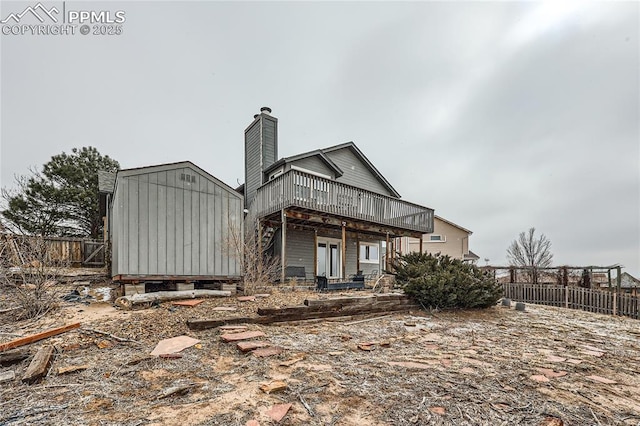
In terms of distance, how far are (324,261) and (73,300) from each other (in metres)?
9.37

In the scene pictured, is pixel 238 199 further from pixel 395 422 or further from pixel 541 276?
pixel 541 276

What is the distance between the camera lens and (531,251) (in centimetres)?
2514

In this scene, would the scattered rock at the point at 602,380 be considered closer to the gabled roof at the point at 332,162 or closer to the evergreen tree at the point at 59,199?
the gabled roof at the point at 332,162

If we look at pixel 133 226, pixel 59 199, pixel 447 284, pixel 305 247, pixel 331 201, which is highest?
pixel 59 199

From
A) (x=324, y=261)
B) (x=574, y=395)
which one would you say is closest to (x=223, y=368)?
(x=574, y=395)

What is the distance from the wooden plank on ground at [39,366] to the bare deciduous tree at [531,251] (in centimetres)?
2797

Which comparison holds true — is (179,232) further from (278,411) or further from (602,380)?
(602,380)

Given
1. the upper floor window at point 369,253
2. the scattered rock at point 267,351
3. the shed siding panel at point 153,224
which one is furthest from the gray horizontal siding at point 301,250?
the scattered rock at point 267,351

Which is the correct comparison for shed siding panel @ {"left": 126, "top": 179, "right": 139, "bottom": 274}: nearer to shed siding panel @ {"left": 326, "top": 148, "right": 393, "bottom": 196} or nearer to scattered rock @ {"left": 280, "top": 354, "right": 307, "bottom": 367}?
scattered rock @ {"left": 280, "top": 354, "right": 307, "bottom": 367}

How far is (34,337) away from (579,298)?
1384cm

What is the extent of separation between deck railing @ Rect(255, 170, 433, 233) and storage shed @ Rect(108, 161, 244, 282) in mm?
2548

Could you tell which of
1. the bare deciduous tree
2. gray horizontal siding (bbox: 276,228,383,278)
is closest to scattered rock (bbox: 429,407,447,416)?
gray horizontal siding (bbox: 276,228,383,278)

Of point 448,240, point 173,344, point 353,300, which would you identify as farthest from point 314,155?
point 448,240

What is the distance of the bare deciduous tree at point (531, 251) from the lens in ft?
80.3
